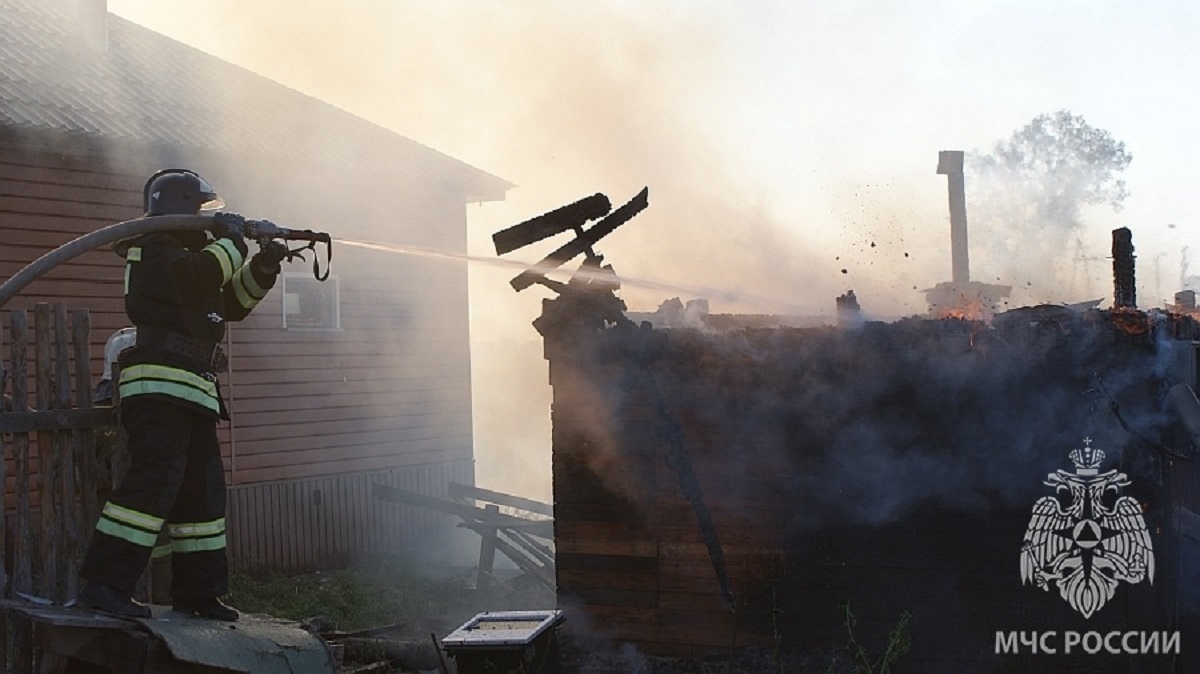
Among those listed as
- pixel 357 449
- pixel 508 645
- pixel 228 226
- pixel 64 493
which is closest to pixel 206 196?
pixel 228 226

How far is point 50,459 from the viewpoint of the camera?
5281mm

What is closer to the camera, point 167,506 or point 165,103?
point 167,506

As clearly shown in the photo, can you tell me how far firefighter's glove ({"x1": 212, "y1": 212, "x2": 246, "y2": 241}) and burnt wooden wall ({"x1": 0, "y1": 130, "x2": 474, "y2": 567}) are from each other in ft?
20.7

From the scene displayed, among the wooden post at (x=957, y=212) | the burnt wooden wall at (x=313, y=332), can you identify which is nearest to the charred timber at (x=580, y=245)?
the burnt wooden wall at (x=313, y=332)

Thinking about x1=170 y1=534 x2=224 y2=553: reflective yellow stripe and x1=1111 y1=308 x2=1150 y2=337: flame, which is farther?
x1=1111 y1=308 x2=1150 y2=337: flame

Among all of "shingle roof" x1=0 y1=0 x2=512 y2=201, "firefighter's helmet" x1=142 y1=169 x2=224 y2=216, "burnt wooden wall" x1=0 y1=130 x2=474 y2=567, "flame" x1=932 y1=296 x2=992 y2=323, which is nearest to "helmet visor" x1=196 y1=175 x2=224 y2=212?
"firefighter's helmet" x1=142 y1=169 x2=224 y2=216

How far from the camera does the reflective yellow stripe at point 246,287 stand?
17.4ft

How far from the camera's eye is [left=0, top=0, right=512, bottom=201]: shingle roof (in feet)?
36.4

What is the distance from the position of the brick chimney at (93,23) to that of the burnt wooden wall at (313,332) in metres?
2.68

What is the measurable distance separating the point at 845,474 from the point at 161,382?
374 centimetres

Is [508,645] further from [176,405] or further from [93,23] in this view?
[93,23]

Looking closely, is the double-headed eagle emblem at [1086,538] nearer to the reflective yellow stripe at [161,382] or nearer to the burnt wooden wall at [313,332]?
the reflective yellow stripe at [161,382]

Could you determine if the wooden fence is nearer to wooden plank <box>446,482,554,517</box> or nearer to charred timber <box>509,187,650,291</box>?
charred timber <box>509,187,650,291</box>

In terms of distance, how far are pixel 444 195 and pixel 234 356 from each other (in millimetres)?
4143
